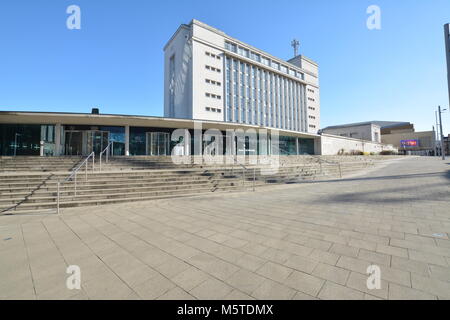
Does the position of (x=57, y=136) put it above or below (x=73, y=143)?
above

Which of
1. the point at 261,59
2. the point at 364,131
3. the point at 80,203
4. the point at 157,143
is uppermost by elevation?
the point at 261,59

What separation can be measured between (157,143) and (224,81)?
19.8 meters

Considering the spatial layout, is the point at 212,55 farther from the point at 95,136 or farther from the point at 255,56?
the point at 95,136

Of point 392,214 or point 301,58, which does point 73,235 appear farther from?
point 301,58

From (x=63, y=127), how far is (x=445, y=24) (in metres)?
30.1

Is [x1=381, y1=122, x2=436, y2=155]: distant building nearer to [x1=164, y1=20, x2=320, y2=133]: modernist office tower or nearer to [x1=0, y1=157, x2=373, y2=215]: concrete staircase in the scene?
[x1=164, y1=20, x2=320, y2=133]: modernist office tower

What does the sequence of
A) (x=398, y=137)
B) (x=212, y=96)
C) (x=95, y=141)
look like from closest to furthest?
1. (x=95, y=141)
2. (x=212, y=96)
3. (x=398, y=137)

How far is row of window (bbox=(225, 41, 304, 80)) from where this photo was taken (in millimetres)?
36344

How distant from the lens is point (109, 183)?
7.79m

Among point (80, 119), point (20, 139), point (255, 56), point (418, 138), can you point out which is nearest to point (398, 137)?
point (418, 138)

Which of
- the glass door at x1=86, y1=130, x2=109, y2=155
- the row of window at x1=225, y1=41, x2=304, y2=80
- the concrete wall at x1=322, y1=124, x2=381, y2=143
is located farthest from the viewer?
the concrete wall at x1=322, y1=124, x2=381, y2=143

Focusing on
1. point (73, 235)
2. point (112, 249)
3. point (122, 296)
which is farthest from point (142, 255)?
point (73, 235)


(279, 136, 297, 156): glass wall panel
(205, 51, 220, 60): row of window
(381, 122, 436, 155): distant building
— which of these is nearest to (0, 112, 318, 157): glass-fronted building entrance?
(279, 136, 297, 156): glass wall panel

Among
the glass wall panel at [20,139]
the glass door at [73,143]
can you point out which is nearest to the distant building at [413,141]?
the glass door at [73,143]
